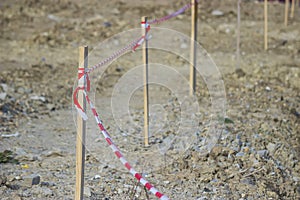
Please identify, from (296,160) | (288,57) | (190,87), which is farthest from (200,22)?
(296,160)

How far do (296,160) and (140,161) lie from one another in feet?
5.83

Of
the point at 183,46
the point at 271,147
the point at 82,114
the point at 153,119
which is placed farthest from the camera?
the point at 183,46

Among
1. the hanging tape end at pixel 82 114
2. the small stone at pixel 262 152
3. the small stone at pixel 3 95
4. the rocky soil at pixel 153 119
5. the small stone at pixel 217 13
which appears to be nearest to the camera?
the hanging tape end at pixel 82 114

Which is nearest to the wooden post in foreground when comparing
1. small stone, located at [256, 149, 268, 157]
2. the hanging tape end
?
the hanging tape end

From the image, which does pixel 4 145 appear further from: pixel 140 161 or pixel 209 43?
pixel 209 43

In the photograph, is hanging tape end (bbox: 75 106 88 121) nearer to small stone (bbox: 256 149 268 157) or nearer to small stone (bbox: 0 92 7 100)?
small stone (bbox: 256 149 268 157)

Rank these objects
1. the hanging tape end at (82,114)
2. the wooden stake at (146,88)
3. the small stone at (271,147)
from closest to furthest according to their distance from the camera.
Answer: the hanging tape end at (82,114)
the wooden stake at (146,88)
the small stone at (271,147)

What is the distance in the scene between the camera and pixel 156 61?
10.0 m

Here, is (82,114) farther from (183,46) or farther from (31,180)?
(183,46)

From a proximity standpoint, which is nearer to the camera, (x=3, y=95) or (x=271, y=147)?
(x=271, y=147)

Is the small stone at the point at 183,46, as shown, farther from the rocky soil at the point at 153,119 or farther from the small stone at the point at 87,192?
the small stone at the point at 87,192


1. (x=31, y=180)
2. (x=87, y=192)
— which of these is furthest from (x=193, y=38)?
(x=31, y=180)

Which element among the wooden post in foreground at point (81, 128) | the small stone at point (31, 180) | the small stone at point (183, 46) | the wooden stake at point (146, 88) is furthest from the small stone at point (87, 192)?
the small stone at point (183, 46)

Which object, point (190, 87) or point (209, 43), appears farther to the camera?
point (209, 43)
